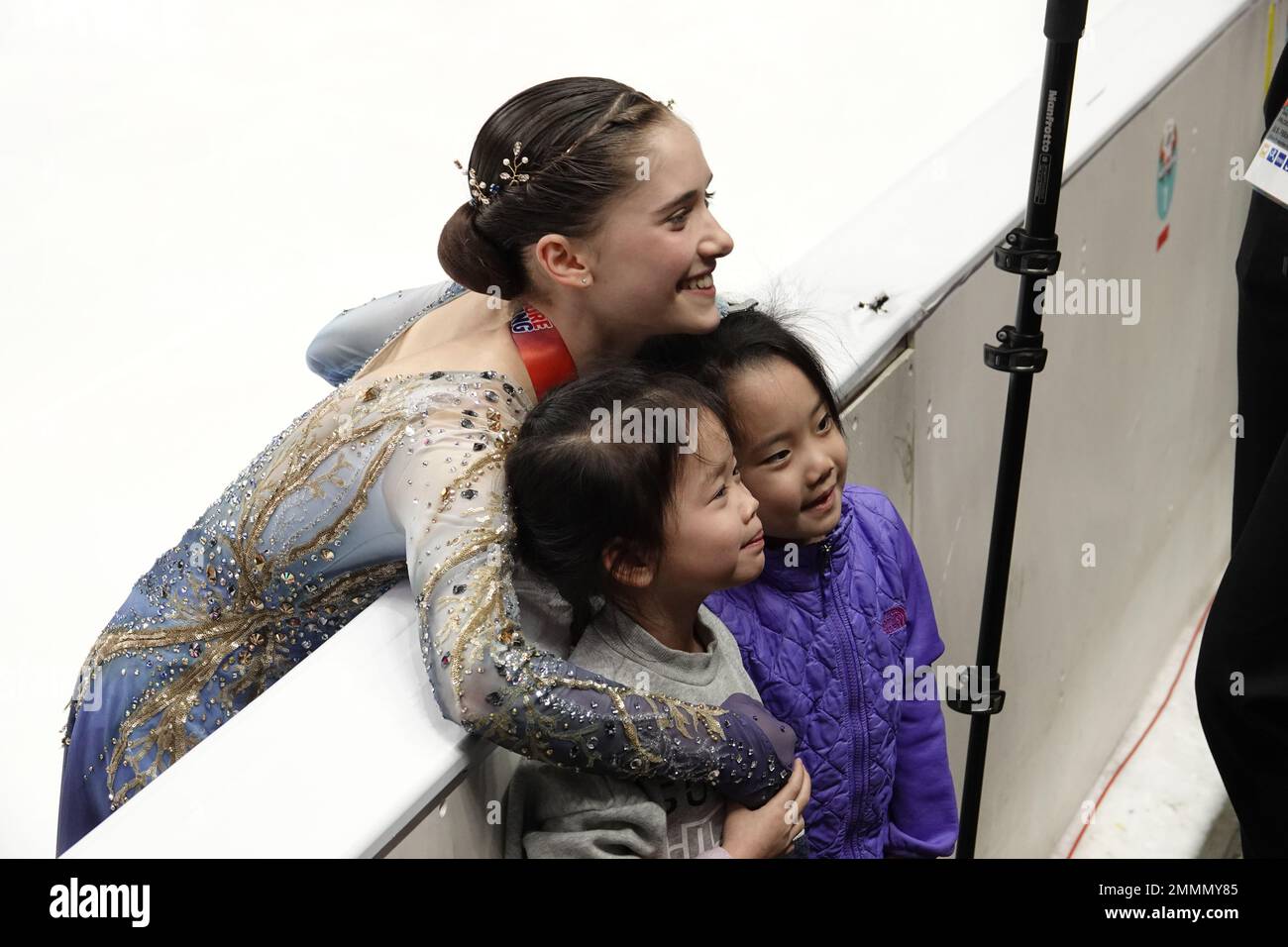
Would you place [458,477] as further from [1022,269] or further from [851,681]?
[1022,269]

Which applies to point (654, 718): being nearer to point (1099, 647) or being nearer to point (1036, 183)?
point (1036, 183)

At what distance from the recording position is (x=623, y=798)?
3.29ft

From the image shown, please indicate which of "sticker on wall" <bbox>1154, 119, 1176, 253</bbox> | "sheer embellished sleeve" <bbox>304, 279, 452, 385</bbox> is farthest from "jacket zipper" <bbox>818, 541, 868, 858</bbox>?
"sticker on wall" <bbox>1154, 119, 1176, 253</bbox>

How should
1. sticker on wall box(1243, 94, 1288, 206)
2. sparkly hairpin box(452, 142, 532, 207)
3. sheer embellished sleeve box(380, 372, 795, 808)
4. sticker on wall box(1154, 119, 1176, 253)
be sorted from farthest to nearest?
sticker on wall box(1154, 119, 1176, 253) → sparkly hairpin box(452, 142, 532, 207) → sticker on wall box(1243, 94, 1288, 206) → sheer embellished sleeve box(380, 372, 795, 808)

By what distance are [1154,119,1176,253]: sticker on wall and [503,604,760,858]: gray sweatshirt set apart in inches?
52.9

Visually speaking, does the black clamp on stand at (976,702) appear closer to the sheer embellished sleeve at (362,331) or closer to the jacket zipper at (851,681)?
the jacket zipper at (851,681)

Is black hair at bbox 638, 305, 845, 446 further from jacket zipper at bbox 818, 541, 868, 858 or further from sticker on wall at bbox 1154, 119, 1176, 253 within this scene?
sticker on wall at bbox 1154, 119, 1176, 253

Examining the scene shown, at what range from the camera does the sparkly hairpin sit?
1.26 meters

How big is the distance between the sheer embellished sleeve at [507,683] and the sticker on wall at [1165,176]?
134 cm

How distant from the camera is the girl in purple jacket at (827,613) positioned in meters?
1.18

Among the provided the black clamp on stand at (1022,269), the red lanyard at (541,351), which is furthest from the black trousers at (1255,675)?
the red lanyard at (541,351)

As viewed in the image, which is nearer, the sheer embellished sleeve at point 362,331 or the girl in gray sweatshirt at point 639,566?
the girl in gray sweatshirt at point 639,566

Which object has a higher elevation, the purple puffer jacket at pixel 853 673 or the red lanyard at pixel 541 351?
the red lanyard at pixel 541 351

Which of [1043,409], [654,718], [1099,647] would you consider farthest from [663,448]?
[1099,647]
